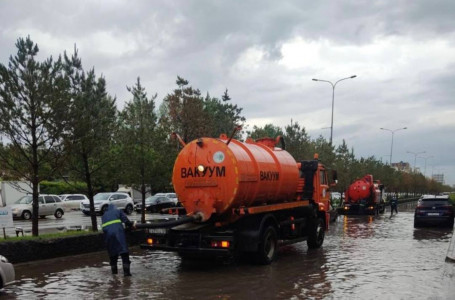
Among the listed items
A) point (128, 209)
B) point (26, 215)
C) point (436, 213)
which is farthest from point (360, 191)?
point (26, 215)

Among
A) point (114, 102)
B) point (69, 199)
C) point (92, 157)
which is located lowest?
point (69, 199)

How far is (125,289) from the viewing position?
9242 mm

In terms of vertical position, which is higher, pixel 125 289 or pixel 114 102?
pixel 114 102

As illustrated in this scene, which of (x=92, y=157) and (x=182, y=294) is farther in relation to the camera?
(x=92, y=157)

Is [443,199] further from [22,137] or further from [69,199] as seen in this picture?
[69,199]

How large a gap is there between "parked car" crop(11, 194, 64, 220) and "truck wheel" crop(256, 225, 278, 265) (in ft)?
71.8

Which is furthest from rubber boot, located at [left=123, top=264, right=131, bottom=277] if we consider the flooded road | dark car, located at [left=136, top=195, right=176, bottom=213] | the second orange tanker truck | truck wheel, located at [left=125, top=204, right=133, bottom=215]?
the second orange tanker truck

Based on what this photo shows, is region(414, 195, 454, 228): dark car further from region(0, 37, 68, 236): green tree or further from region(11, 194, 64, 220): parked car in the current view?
region(11, 194, 64, 220): parked car

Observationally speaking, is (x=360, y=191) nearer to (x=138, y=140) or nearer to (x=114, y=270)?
(x=138, y=140)

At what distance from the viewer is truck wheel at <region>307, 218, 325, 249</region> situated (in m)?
15.5

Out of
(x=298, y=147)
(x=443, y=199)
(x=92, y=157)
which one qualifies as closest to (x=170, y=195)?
(x=298, y=147)

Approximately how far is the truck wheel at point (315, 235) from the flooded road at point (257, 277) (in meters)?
0.51

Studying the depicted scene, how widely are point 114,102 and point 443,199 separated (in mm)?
16642

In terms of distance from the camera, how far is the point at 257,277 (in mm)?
10523
